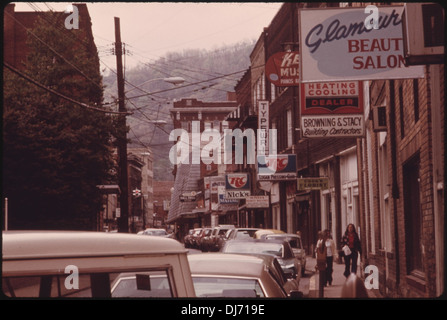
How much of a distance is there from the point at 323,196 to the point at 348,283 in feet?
110

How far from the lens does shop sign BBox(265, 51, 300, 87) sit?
67.2ft

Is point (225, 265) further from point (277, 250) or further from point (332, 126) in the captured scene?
point (277, 250)

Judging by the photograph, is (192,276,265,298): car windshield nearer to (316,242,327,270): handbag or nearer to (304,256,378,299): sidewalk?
(304,256,378,299): sidewalk

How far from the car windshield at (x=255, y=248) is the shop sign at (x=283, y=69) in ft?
13.9

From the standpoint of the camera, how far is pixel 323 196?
36406 mm

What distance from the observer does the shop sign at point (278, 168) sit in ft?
125

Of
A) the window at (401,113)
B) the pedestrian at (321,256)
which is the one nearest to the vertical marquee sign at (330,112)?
the window at (401,113)

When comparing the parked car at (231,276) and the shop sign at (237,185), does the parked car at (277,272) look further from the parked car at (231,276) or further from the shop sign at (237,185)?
the shop sign at (237,185)

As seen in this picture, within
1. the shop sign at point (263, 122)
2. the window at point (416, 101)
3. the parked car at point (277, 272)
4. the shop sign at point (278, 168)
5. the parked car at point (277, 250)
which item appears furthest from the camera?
the shop sign at point (263, 122)

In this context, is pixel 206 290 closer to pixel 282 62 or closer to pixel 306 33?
pixel 306 33

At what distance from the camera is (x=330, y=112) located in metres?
17.2

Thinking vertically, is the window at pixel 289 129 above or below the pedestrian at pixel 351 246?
above

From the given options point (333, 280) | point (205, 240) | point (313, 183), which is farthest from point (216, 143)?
point (205, 240)

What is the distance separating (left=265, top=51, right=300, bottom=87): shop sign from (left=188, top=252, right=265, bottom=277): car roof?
13.0 m
